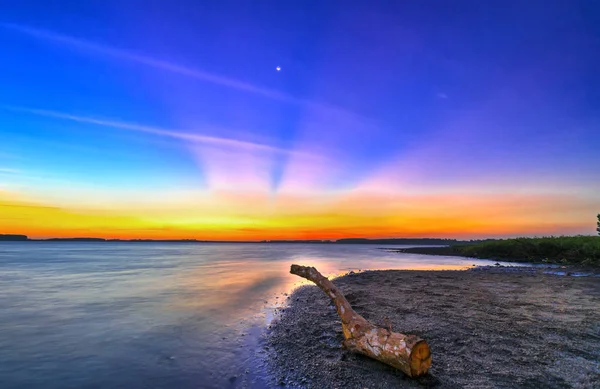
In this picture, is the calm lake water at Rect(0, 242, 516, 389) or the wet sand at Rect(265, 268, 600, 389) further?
the calm lake water at Rect(0, 242, 516, 389)

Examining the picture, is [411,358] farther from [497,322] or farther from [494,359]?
[497,322]

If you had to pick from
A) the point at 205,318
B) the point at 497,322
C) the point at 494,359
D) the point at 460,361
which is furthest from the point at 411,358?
the point at 205,318

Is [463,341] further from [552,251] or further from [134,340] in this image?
[552,251]

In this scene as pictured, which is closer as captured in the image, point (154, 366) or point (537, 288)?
point (154, 366)

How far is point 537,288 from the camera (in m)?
15.2

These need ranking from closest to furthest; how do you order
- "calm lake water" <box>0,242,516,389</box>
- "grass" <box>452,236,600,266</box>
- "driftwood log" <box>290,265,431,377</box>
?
"driftwood log" <box>290,265,431,377</box>, "calm lake water" <box>0,242,516,389</box>, "grass" <box>452,236,600,266</box>

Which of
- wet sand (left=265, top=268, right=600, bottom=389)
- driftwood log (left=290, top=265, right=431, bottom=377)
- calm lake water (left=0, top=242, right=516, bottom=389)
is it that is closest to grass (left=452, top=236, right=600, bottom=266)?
wet sand (left=265, top=268, right=600, bottom=389)

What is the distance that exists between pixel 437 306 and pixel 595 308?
16.9 ft

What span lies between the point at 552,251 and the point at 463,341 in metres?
45.5

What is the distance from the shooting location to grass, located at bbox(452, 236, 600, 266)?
3309 centimetres

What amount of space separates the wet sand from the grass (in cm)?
2615

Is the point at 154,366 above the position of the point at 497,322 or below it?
below

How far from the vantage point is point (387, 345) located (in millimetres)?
5914

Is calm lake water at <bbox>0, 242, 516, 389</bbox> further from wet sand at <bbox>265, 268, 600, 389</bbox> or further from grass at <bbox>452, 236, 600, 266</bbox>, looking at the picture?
grass at <bbox>452, 236, 600, 266</bbox>
